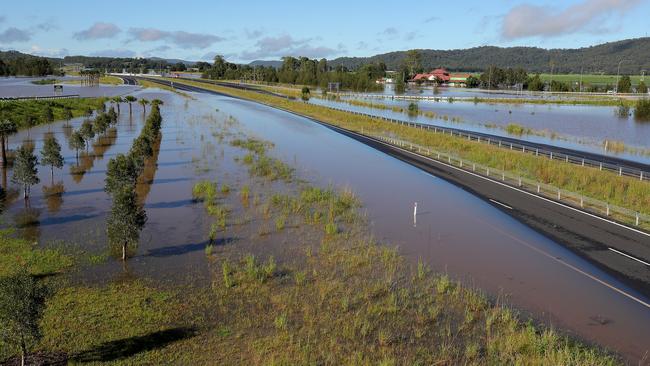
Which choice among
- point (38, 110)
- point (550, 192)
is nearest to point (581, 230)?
point (550, 192)

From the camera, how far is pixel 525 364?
17078 millimetres

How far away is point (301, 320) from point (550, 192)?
1180 inches

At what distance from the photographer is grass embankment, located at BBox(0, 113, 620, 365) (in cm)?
1712

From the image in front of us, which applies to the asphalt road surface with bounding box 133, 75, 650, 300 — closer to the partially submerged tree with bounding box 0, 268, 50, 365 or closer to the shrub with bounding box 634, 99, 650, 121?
the partially submerged tree with bounding box 0, 268, 50, 365

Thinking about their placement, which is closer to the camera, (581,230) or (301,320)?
(301,320)

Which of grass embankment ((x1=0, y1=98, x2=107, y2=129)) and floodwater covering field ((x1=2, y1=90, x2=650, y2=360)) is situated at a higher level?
grass embankment ((x1=0, y1=98, x2=107, y2=129))

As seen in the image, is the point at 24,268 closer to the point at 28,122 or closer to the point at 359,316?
the point at 359,316

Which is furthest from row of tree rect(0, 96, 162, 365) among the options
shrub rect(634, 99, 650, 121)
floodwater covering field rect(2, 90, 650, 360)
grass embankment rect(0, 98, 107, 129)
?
shrub rect(634, 99, 650, 121)

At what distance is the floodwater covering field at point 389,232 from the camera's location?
22.2 metres

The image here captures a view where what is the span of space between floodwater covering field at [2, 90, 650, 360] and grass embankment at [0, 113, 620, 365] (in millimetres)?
1644

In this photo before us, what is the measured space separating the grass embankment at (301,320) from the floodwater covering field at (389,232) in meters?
1.64

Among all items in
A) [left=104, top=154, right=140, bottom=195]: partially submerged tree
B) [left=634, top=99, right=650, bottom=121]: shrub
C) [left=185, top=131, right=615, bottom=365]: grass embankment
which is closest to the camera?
[left=185, top=131, right=615, bottom=365]: grass embankment

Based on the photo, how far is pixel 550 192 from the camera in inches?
1658

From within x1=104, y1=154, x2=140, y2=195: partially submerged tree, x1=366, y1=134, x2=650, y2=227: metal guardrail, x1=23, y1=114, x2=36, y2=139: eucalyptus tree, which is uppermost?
x1=23, y1=114, x2=36, y2=139: eucalyptus tree
